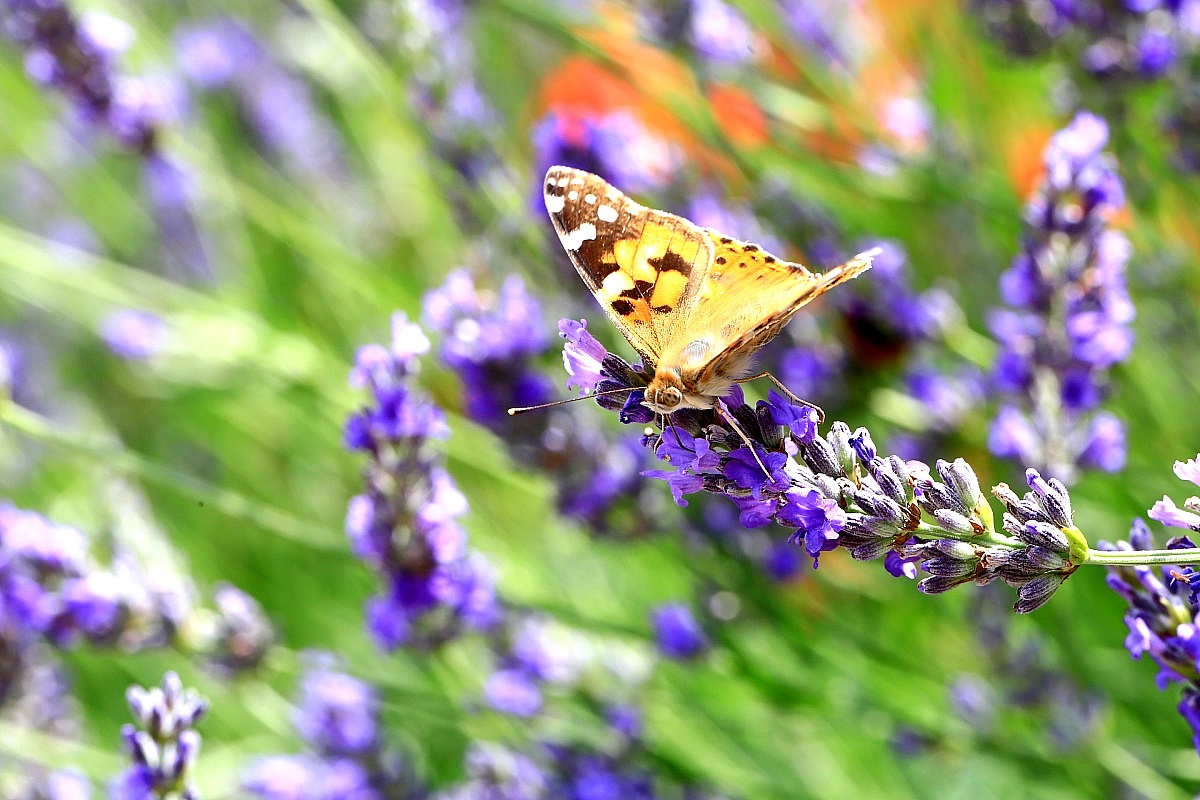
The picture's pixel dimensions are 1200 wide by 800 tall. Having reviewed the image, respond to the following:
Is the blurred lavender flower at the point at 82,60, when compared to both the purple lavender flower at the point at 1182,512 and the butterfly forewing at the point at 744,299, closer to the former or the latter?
the butterfly forewing at the point at 744,299

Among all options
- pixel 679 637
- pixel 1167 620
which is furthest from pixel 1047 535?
pixel 679 637

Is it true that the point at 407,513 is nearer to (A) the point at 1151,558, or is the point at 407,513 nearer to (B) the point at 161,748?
(B) the point at 161,748

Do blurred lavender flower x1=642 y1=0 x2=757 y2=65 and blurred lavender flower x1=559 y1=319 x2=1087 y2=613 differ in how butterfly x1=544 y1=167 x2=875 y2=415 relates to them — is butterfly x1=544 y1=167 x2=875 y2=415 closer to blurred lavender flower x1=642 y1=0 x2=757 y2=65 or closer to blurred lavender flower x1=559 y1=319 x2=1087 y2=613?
blurred lavender flower x1=559 y1=319 x2=1087 y2=613

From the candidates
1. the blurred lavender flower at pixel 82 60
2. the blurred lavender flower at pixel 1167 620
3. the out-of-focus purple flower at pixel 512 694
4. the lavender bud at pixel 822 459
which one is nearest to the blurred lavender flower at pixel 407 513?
the out-of-focus purple flower at pixel 512 694

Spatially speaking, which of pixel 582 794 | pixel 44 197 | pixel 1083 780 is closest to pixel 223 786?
pixel 582 794

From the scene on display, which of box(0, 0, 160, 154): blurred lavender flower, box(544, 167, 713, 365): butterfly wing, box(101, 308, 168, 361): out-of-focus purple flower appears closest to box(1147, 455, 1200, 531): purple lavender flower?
box(544, 167, 713, 365): butterfly wing

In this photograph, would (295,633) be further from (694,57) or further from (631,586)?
(694,57)
